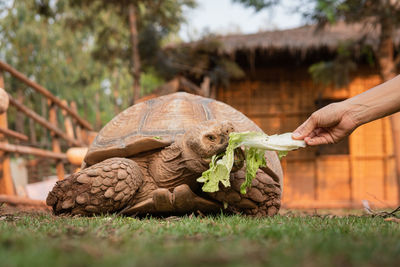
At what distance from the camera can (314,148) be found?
32.1 ft

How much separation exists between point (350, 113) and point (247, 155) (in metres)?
0.72

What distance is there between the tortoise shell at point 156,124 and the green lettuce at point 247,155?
1.61 feet

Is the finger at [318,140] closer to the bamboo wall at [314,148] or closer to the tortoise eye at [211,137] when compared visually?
the tortoise eye at [211,137]

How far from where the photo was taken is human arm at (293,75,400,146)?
2.38m

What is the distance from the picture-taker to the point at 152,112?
10.6ft

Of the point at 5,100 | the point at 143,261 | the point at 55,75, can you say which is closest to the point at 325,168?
the point at 5,100

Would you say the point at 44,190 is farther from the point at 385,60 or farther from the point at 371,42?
the point at 371,42

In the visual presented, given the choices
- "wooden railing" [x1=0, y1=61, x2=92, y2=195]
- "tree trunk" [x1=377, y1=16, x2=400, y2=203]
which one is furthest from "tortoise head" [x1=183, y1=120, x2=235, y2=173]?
"tree trunk" [x1=377, y1=16, x2=400, y2=203]

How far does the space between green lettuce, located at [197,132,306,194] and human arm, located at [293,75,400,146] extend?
0.13 meters

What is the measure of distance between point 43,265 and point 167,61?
8.84 meters

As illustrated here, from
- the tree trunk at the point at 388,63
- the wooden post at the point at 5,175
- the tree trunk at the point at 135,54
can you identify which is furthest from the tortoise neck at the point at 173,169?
the tree trunk at the point at 135,54

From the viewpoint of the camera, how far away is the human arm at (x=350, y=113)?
7.82ft

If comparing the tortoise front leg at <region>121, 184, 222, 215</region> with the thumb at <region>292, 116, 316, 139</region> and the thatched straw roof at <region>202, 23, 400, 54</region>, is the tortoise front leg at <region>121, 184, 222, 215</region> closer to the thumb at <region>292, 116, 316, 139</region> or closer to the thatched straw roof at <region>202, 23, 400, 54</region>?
the thumb at <region>292, 116, 316, 139</region>

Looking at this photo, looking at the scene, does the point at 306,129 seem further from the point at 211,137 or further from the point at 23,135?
the point at 23,135
